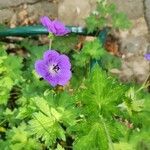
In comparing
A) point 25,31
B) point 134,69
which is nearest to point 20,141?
point 25,31

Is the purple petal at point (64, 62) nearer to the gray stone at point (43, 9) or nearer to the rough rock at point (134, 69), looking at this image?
the rough rock at point (134, 69)

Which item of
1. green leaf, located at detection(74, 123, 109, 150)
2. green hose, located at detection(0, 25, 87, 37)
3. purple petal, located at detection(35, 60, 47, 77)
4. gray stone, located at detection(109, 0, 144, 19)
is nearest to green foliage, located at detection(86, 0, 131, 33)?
green hose, located at detection(0, 25, 87, 37)

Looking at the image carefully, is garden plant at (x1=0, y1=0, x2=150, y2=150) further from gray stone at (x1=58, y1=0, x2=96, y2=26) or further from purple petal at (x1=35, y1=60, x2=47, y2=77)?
gray stone at (x1=58, y1=0, x2=96, y2=26)

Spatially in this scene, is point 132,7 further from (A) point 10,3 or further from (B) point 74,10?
(A) point 10,3

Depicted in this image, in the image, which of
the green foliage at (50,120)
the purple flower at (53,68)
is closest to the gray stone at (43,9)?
the purple flower at (53,68)

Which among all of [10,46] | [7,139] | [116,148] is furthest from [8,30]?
[116,148]
